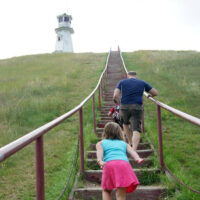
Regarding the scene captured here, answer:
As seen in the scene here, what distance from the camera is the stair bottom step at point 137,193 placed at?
3074mm

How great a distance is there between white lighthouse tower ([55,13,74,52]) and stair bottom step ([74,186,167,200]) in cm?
3821

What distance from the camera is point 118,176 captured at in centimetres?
220

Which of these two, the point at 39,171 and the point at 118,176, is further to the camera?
the point at 118,176

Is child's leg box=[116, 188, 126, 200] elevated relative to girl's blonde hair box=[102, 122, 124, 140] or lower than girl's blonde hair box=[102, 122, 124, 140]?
lower

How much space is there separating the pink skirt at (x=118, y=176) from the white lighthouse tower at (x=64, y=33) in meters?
38.9

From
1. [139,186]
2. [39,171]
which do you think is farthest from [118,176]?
[139,186]

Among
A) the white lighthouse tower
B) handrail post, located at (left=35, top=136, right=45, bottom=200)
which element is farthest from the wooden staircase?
the white lighthouse tower

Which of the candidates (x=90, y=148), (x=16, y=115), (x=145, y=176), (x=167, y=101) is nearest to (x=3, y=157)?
(x=145, y=176)

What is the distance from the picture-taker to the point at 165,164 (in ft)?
11.6

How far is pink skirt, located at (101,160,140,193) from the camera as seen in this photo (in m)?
2.19

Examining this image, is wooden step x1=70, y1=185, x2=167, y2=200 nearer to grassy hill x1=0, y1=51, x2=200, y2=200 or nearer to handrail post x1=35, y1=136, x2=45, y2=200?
grassy hill x1=0, y1=51, x2=200, y2=200

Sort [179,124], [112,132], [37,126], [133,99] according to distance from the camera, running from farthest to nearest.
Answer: [37,126] → [179,124] → [133,99] → [112,132]

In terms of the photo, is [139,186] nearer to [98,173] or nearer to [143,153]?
[98,173]

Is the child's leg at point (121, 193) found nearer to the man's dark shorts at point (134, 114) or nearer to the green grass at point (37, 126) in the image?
the green grass at point (37, 126)
